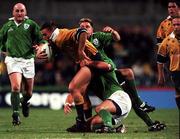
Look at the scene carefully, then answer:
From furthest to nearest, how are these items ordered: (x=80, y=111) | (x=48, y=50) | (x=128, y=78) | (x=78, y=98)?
(x=128, y=78), (x=48, y=50), (x=80, y=111), (x=78, y=98)

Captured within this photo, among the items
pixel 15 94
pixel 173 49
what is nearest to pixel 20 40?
pixel 15 94

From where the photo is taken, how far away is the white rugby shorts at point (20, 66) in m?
13.7

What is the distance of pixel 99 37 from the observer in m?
12.5

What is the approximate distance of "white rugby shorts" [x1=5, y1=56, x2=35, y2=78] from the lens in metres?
13.7

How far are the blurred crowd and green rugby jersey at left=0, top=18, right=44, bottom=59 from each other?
8808 millimetres

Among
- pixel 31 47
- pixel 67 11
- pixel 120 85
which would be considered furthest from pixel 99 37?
pixel 67 11

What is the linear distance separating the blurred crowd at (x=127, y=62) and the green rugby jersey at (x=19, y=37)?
8808mm

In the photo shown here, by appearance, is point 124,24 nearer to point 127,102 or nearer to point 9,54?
point 9,54

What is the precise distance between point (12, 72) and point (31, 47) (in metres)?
0.77

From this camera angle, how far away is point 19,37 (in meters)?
14.0

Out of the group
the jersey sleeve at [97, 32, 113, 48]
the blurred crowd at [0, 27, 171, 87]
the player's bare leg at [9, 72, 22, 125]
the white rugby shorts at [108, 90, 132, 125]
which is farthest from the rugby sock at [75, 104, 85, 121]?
the blurred crowd at [0, 27, 171, 87]

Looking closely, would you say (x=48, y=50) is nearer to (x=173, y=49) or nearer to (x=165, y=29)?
(x=173, y=49)

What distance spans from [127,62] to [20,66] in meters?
11.3

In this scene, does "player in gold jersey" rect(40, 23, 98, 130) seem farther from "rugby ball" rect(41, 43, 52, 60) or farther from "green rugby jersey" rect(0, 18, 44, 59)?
"green rugby jersey" rect(0, 18, 44, 59)
